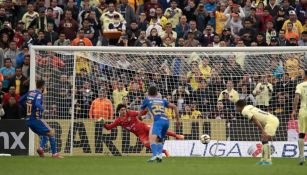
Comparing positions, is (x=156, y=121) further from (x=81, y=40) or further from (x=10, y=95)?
(x=81, y=40)

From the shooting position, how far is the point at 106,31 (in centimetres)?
3347

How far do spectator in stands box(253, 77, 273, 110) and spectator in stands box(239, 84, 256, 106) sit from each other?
0.40 ft

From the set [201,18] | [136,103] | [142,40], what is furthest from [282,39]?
[136,103]

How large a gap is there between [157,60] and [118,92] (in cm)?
161

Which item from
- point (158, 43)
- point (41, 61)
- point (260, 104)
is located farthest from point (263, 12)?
point (41, 61)

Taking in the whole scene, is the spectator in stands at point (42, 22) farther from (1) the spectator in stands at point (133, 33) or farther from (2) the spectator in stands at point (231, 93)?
(2) the spectator in stands at point (231, 93)

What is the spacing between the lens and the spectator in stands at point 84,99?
29.2 metres

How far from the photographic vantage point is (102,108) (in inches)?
1156

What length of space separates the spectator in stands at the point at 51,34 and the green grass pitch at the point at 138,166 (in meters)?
7.19

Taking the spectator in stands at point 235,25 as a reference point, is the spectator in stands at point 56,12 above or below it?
above

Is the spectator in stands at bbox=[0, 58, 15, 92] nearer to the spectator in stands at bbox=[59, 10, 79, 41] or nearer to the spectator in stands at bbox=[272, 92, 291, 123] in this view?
the spectator in stands at bbox=[59, 10, 79, 41]

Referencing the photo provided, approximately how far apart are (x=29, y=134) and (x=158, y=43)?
637 centimetres

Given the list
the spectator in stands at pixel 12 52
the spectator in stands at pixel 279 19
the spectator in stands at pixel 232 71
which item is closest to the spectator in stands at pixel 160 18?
the spectator in stands at pixel 279 19

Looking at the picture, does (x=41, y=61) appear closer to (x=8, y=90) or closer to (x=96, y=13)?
(x=8, y=90)
